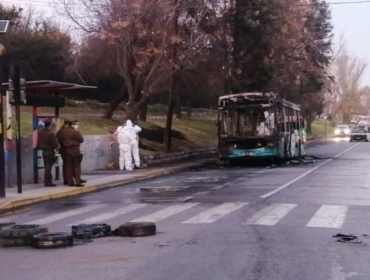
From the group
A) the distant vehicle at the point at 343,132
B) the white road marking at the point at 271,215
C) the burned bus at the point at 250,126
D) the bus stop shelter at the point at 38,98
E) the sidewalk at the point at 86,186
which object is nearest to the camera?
the white road marking at the point at 271,215

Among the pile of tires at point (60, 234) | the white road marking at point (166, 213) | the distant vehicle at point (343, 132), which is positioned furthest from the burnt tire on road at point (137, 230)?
the distant vehicle at point (343, 132)

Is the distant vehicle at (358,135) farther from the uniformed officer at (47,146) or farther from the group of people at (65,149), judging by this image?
the uniformed officer at (47,146)

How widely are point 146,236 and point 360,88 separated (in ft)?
431

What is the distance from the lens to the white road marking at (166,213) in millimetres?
14630

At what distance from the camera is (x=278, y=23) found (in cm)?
4628

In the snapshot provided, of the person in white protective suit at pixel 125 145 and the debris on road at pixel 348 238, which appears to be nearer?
the debris on road at pixel 348 238

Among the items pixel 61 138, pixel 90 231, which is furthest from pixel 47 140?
pixel 90 231

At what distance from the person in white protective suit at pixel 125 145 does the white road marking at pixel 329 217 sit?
583 inches

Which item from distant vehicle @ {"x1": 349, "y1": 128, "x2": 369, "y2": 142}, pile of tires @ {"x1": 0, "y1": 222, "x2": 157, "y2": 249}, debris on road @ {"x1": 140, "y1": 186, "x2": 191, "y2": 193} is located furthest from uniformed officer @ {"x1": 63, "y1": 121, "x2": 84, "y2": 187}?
distant vehicle @ {"x1": 349, "y1": 128, "x2": 369, "y2": 142}

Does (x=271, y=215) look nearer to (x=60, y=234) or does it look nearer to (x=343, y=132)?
(x=60, y=234)

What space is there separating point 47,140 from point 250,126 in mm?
14582

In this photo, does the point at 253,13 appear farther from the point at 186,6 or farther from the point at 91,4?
the point at 91,4

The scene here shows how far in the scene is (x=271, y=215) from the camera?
14.8 m

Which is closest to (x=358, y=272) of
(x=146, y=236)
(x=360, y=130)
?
(x=146, y=236)
